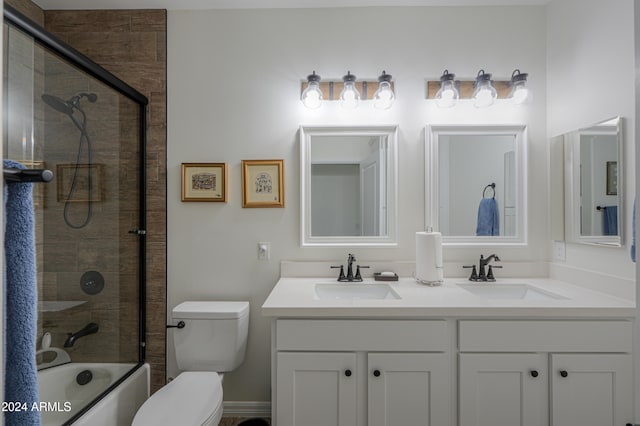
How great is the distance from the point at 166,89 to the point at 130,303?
132 cm

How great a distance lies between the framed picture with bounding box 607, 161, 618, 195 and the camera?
1624 mm

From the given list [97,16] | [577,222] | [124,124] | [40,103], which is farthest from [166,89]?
[577,222]

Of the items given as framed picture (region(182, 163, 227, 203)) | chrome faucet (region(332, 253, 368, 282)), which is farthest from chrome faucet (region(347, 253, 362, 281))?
framed picture (region(182, 163, 227, 203))

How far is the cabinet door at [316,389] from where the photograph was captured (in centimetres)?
150

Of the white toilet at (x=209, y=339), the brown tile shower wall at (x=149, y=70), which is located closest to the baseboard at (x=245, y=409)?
the white toilet at (x=209, y=339)

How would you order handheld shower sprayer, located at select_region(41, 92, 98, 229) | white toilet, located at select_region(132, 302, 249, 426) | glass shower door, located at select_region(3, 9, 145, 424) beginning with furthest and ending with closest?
1. white toilet, located at select_region(132, 302, 249, 426)
2. handheld shower sprayer, located at select_region(41, 92, 98, 229)
3. glass shower door, located at select_region(3, 9, 145, 424)

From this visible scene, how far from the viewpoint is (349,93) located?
6.61 feet

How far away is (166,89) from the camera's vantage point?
83.7 inches

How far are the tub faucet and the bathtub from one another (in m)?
0.09

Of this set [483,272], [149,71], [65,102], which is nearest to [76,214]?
[65,102]

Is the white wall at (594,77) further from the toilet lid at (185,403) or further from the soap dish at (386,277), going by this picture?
the toilet lid at (185,403)

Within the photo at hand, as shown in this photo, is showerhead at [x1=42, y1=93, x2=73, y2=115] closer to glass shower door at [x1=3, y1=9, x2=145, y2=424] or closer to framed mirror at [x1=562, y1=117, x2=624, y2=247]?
glass shower door at [x1=3, y1=9, x2=145, y2=424]

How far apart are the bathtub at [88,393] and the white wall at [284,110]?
1.19 ft

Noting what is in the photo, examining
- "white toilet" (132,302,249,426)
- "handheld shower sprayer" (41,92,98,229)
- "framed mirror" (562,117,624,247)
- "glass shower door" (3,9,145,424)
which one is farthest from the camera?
"white toilet" (132,302,249,426)
